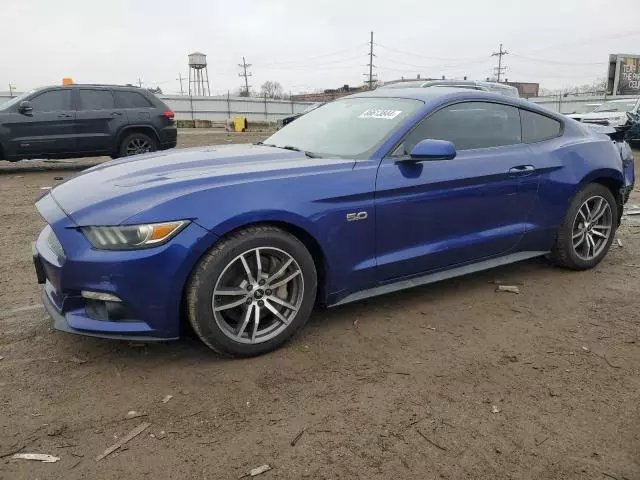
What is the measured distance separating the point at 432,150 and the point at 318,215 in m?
0.85

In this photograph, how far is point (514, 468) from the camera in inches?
82.7

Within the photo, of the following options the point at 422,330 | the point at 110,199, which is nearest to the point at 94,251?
the point at 110,199

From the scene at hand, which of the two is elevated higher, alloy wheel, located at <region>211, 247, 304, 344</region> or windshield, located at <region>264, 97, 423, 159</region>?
windshield, located at <region>264, 97, 423, 159</region>

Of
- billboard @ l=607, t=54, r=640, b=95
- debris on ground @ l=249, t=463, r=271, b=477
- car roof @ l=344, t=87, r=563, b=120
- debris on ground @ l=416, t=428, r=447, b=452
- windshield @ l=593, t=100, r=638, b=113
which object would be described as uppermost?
billboard @ l=607, t=54, r=640, b=95

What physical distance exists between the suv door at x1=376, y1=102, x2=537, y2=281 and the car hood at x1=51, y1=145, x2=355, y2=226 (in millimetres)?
416

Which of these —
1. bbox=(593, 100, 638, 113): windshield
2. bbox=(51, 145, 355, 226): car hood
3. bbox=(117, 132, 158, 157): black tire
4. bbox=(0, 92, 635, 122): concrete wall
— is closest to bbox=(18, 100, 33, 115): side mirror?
bbox=(117, 132, 158, 157): black tire

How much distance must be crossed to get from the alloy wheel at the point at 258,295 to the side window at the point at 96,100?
9015 mm

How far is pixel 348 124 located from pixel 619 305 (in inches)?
93.2

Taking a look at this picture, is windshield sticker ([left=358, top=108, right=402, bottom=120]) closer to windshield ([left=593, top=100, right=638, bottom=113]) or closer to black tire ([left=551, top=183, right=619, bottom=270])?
black tire ([left=551, top=183, right=619, bottom=270])

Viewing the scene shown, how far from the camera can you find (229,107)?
133 feet

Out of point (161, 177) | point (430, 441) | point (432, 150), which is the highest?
point (432, 150)

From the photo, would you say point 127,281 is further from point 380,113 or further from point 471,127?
point 471,127

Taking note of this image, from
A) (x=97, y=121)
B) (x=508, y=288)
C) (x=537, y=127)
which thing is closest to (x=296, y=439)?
(x=508, y=288)

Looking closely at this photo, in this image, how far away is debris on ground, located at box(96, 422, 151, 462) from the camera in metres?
2.18
